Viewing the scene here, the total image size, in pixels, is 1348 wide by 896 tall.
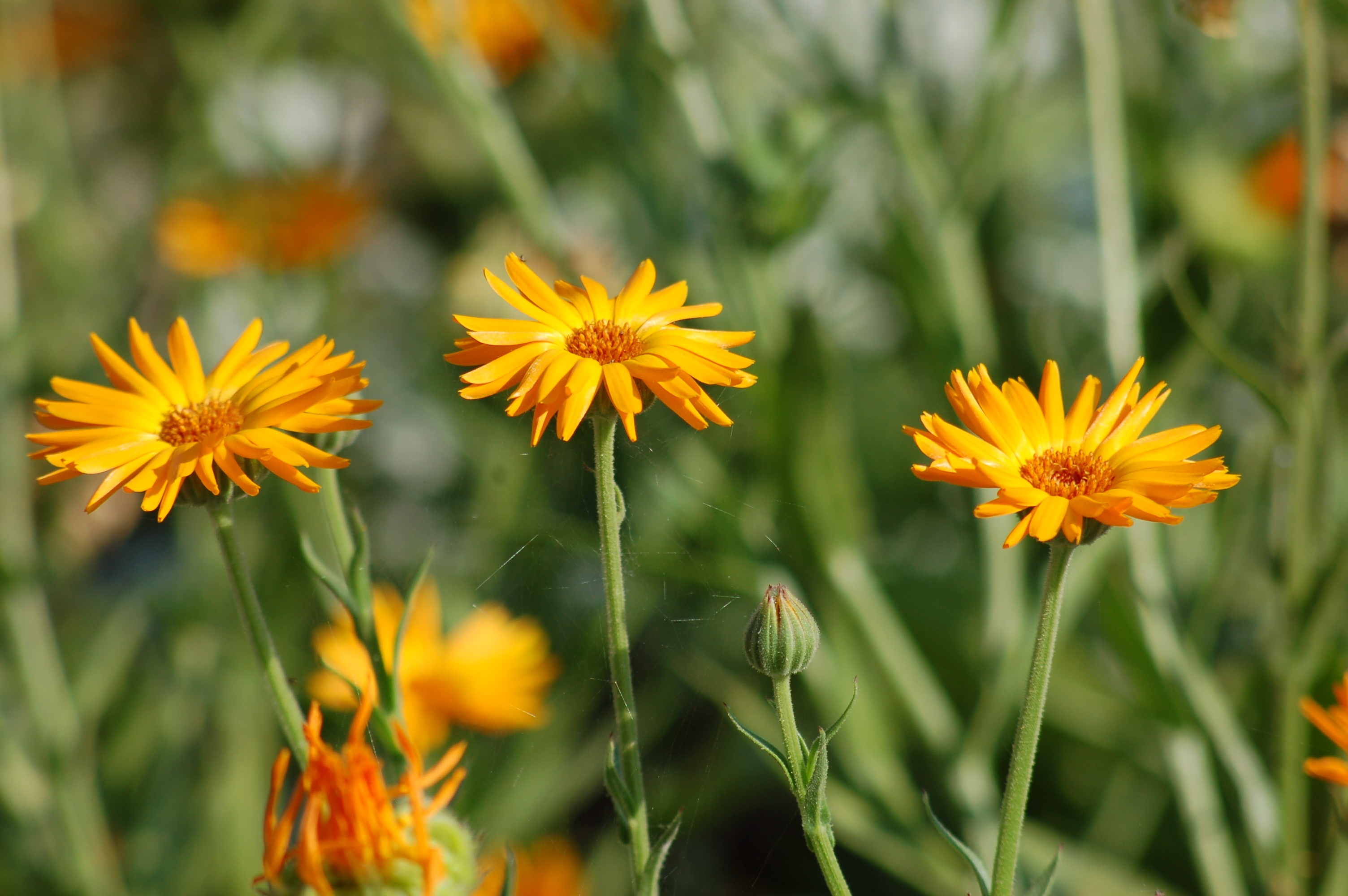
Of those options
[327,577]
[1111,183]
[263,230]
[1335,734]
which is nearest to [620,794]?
[327,577]

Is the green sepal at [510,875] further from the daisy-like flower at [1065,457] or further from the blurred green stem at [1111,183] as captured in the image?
the blurred green stem at [1111,183]

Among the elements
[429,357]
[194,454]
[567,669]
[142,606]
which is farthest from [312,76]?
[194,454]

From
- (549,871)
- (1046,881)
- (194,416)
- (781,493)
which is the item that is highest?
(194,416)

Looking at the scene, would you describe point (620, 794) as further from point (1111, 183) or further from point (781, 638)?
point (1111, 183)

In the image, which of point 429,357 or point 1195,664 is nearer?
point 1195,664

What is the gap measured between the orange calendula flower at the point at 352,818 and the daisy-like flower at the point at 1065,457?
0.21 meters

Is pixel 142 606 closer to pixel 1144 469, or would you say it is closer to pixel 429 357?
pixel 429 357

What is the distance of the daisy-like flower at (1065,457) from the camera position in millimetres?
386

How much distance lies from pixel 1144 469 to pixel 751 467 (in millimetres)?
583

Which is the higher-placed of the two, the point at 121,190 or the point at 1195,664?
the point at 121,190

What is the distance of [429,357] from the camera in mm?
1506

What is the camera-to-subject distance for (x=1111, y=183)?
84 centimetres

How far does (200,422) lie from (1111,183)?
66 cm

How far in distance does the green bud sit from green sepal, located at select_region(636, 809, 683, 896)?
65 millimetres
